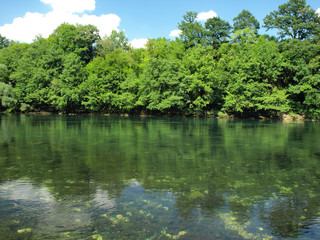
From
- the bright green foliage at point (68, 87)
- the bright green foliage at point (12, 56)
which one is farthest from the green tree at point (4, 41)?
the bright green foliage at point (68, 87)

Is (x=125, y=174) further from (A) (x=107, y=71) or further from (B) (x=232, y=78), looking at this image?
(A) (x=107, y=71)

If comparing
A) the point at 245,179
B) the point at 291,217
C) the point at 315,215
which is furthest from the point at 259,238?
the point at 245,179

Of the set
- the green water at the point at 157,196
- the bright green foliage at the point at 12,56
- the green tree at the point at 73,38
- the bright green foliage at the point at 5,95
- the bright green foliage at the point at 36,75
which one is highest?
the green tree at the point at 73,38

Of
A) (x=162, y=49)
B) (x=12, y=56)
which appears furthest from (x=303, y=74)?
(x=12, y=56)

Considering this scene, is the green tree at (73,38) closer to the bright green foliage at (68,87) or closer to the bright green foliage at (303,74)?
the bright green foliage at (68,87)

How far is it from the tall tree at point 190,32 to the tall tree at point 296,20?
698 inches

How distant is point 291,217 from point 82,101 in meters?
63.5

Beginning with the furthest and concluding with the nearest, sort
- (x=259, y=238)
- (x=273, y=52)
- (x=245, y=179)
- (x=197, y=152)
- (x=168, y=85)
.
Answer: (x=168, y=85), (x=273, y=52), (x=197, y=152), (x=245, y=179), (x=259, y=238)

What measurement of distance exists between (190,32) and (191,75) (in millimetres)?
19809

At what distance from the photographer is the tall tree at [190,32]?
73125 millimetres

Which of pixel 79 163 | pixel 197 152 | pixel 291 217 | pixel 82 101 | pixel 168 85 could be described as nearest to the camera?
pixel 291 217

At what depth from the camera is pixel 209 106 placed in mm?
63500

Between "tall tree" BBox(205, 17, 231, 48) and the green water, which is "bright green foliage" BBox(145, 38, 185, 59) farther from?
the green water

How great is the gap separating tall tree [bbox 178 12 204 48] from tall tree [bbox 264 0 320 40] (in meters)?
17.7
